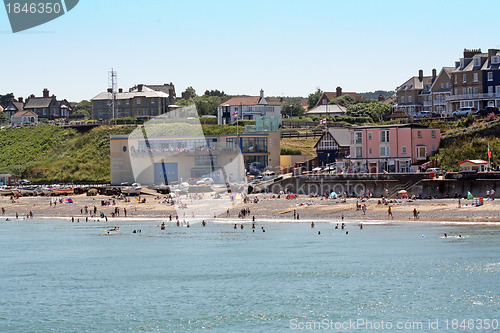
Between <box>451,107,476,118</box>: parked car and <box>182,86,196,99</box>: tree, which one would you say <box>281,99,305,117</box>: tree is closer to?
<box>182,86,196,99</box>: tree

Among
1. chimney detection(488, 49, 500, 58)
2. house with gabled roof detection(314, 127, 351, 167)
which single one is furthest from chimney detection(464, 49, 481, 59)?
house with gabled roof detection(314, 127, 351, 167)

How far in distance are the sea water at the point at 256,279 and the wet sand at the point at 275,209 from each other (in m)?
2.78

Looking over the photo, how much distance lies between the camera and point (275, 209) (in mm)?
68250

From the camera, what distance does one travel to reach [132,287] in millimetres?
43062

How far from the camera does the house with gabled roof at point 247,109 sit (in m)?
119

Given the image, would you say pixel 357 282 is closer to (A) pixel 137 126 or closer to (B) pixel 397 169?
(B) pixel 397 169

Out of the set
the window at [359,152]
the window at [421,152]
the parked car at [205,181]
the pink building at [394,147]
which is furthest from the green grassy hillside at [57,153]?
the window at [421,152]

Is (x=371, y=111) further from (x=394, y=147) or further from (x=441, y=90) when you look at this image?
(x=394, y=147)

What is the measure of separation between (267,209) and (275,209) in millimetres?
808

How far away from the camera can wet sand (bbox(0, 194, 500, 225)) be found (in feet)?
198

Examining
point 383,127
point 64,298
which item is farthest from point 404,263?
point 383,127

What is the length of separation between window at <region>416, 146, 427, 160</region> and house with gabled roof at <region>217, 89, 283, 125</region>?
4416 centimetres

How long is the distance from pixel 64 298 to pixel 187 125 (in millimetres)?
66131

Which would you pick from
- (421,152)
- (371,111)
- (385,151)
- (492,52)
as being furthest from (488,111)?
(371,111)
